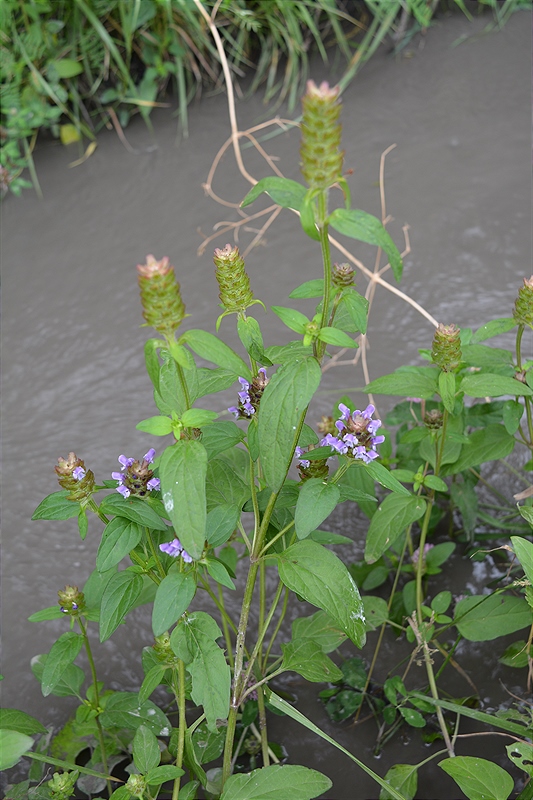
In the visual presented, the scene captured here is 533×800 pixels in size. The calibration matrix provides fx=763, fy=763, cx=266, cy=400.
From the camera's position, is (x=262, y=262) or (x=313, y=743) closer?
(x=313, y=743)

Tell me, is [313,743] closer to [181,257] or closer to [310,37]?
[181,257]

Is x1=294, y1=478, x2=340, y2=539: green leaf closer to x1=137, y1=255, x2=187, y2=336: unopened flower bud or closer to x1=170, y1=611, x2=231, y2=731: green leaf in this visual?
x1=170, y1=611, x2=231, y2=731: green leaf

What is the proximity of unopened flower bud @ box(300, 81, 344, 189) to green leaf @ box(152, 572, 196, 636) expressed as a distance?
1.65 ft

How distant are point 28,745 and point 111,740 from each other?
52 centimetres

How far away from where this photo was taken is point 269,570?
5.41 ft

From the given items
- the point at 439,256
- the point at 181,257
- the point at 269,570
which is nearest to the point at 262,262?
the point at 181,257

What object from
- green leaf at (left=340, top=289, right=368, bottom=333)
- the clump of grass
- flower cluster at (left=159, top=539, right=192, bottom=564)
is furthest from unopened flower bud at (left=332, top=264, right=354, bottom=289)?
the clump of grass

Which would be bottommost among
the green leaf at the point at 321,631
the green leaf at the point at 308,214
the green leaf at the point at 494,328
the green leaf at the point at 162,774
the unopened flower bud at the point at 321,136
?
the green leaf at the point at 321,631

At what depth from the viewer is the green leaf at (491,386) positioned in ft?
3.83

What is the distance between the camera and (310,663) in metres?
1.19

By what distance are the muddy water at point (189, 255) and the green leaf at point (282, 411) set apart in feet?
2.39

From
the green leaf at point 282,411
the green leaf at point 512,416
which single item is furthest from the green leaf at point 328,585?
the green leaf at point 512,416

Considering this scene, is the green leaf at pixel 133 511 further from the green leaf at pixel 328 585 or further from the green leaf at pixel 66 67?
the green leaf at pixel 66 67

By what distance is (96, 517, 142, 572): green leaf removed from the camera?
97 centimetres
